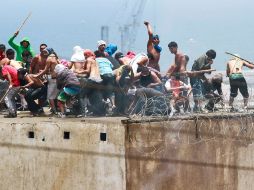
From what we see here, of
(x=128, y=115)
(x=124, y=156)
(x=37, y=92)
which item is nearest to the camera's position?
(x=124, y=156)

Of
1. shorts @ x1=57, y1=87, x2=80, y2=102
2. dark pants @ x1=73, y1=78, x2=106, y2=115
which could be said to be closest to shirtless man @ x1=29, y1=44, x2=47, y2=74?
shorts @ x1=57, y1=87, x2=80, y2=102

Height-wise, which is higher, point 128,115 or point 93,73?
point 93,73

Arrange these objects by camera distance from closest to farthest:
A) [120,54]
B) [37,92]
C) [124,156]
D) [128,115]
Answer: [124,156] → [128,115] → [37,92] → [120,54]

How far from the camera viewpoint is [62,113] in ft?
35.0

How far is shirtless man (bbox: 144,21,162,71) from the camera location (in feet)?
37.5

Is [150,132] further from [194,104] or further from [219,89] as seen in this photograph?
[219,89]

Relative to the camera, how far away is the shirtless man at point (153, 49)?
450 inches

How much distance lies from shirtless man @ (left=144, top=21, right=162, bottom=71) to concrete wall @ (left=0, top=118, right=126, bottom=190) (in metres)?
2.53

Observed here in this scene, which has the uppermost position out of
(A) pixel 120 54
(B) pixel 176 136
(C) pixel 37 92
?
(A) pixel 120 54

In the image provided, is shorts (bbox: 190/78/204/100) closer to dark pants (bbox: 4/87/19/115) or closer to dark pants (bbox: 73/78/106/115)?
dark pants (bbox: 73/78/106/115)

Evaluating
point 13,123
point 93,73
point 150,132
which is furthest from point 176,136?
point 13,123

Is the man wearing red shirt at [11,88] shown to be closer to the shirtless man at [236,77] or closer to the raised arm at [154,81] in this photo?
the raised arm at [154,81]

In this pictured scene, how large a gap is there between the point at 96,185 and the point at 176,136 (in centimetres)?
162

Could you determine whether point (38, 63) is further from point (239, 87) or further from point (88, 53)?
point (239, 87)
